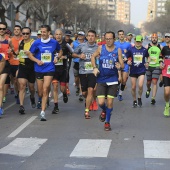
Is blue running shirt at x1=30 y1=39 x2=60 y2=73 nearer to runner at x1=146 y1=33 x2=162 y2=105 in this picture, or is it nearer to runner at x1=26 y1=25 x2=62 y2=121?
runner at x1=26 y1=25 x2=62 y2=121

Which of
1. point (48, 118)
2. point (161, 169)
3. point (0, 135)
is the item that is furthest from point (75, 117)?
point (161, 169)

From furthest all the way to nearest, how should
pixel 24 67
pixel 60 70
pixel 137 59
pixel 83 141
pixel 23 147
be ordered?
pixel 137 59 → pixel 60 70 → pixel 24 67 → pixel 83 141 → pixel 23 147

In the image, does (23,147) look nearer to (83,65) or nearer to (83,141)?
(83,141)

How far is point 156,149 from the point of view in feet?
26.5

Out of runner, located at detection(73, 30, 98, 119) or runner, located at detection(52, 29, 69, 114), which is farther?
runner, located at detection(52, 29, 69, 114)

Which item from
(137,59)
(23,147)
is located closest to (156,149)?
(23,147)

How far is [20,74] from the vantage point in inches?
481

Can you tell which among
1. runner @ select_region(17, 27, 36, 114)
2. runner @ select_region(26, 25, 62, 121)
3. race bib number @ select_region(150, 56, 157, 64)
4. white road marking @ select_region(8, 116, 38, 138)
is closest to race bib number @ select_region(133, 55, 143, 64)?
race bib number @ select_region(150, 56, 157, 64)

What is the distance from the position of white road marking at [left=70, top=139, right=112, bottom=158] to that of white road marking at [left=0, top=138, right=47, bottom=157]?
0.66 m

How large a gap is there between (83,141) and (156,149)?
4.42 ft

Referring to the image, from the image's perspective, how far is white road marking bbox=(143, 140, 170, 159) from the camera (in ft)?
25.0

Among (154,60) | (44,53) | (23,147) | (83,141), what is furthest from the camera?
(154,60)

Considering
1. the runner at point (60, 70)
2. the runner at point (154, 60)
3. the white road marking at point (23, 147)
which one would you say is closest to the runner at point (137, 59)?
the runner at point (154, 60)

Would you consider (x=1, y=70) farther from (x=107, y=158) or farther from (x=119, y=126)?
(x=107, y=158)
